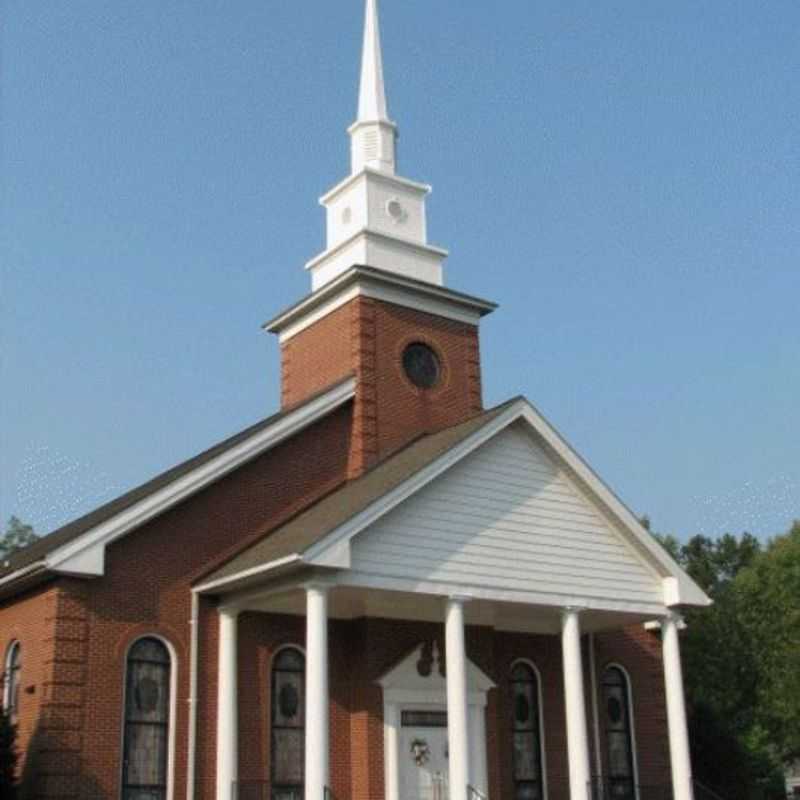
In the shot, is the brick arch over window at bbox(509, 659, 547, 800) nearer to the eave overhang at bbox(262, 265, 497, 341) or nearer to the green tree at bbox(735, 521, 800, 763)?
the eave overhang at bbox(262, 265, 497, 341)

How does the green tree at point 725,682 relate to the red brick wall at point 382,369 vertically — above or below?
below

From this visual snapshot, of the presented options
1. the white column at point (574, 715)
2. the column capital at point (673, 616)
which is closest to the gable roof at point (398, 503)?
the column capital at point (673, 616)

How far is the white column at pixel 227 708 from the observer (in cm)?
1997

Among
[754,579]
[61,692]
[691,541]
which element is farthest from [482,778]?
[691,541]

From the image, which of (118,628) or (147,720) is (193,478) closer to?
(118,628)

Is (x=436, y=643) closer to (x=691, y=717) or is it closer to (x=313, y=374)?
(x=313, y=374)

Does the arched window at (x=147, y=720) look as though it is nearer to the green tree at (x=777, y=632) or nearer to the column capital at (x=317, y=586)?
the column capital at (x=317, y=586)

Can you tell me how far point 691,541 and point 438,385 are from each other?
2017 inches

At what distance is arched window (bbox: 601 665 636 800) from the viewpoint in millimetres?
25547

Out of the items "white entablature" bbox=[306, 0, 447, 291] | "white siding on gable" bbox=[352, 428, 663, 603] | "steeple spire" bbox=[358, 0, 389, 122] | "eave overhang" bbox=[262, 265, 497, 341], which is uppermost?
"steeple spire" bbox=[358, 0, 389, 122]

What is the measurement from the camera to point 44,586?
20000mm

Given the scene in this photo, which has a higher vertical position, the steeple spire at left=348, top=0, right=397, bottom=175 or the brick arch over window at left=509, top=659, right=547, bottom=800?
the steeple spire at left=348, top=0, right=397, bottom=175

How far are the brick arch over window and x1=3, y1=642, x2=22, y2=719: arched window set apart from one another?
30.7ft

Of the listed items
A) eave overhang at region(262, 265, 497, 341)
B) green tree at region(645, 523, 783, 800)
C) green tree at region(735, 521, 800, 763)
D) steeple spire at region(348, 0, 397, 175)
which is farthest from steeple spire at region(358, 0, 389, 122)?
green tree at region(735, 521, 800, 763)
